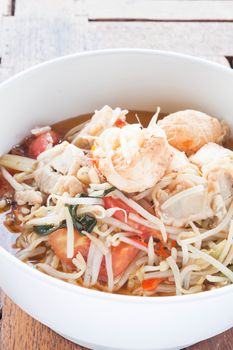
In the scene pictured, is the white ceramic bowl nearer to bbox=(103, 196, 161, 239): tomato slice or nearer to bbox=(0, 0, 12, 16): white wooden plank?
bbox=(103, 196, 161, 239): tomato slice

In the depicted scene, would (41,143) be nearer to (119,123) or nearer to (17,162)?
(17,162)

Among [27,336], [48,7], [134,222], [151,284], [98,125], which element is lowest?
[27,336]

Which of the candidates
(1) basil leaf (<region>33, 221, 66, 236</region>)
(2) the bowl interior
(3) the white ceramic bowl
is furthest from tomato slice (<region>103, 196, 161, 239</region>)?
(2) the bowl interior

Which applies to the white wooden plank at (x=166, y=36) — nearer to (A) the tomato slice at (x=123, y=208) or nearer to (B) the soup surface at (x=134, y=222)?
(B) the soup surface at (x=134, y=222)

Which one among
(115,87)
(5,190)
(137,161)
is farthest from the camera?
(115,87)

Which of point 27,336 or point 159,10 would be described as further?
point 159,10

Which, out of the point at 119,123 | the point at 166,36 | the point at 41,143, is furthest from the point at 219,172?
the point at 166,36

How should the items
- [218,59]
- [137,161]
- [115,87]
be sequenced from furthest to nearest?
[218,59]
[115,87]
[137,161]

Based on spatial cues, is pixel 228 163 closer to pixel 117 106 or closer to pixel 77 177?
pixel 77 177

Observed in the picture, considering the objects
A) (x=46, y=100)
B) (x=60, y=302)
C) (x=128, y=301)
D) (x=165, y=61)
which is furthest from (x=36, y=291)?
(x=165, y=61)
